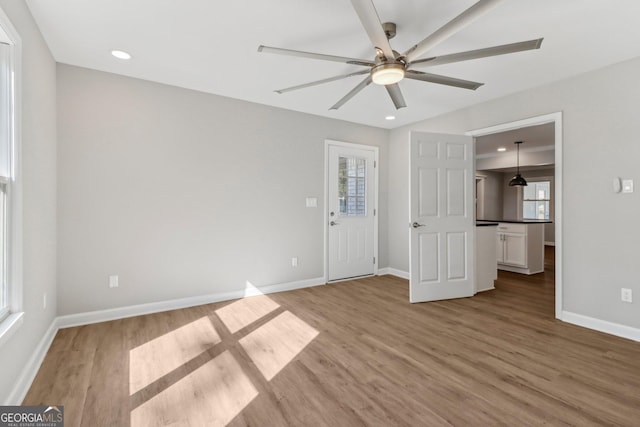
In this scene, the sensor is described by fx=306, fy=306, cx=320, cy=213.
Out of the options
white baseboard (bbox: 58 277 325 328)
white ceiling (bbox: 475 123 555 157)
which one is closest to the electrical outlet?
white baseboard (bbox: 58 277 325 328)

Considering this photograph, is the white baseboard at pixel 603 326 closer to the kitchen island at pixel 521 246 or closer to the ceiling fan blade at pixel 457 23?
the kitchen island at pixel 521 246

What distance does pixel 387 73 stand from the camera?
2.14 meters

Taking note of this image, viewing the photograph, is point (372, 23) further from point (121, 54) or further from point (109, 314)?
point (109, 314)

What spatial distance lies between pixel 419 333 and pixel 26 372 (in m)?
2.96

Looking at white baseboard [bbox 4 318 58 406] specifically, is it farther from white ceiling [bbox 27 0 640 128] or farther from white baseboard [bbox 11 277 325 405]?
white ceiling [bbox 27 0 640 128]

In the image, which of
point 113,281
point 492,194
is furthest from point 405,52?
point 492,194

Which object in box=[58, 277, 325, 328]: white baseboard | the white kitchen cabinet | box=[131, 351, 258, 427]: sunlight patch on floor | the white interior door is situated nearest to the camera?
box=[131, 351, 258, 427]: sunlight patch on floor

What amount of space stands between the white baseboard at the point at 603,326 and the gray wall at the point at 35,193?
14.9 ft

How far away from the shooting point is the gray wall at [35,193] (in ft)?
6.12

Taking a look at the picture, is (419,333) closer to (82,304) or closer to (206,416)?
(206,416)

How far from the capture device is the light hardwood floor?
175cm

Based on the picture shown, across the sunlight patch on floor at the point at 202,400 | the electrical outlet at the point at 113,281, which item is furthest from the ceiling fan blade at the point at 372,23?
the electrical outlet at the point at 113,281

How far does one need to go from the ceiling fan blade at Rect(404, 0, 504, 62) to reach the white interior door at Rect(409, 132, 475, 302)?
1.98m

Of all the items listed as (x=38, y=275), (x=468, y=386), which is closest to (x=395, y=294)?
(x=468, y=386)
